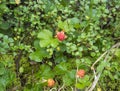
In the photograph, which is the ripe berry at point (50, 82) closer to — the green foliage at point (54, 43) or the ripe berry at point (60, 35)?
the green foliage at point (54, 43)

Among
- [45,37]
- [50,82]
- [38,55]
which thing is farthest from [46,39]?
[50,82]

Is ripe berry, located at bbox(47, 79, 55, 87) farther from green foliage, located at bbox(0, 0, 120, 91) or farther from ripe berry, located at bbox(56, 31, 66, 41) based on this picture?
ripe berry, located at bbox(56, 31, 66, 41)

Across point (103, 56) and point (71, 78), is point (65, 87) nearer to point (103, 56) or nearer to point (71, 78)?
point (71, 78)

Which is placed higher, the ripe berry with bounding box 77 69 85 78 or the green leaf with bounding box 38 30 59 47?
the green leaf with bounding box 38 30 59 47

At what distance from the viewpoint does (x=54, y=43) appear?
1762mm

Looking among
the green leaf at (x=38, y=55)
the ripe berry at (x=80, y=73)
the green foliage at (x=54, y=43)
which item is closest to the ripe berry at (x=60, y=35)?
the green foliage at (x=54, y=43)

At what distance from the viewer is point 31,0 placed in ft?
6.72

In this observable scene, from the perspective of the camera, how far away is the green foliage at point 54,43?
69.7 inches

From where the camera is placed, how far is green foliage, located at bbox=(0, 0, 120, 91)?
1771mm

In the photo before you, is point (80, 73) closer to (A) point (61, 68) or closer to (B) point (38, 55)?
(A) point (61, 68)

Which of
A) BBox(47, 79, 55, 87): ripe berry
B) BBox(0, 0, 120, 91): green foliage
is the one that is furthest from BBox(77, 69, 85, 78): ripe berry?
BBox(47, 79, 55, 87): ripe berry

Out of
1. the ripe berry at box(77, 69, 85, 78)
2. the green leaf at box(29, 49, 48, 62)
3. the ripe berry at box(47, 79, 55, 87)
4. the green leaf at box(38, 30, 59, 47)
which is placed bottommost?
Result: the ripe berry at box(47, 79, 55, 87)

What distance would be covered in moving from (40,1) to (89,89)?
722 mm

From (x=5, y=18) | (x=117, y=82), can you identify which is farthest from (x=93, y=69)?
(x=5, y=18)
